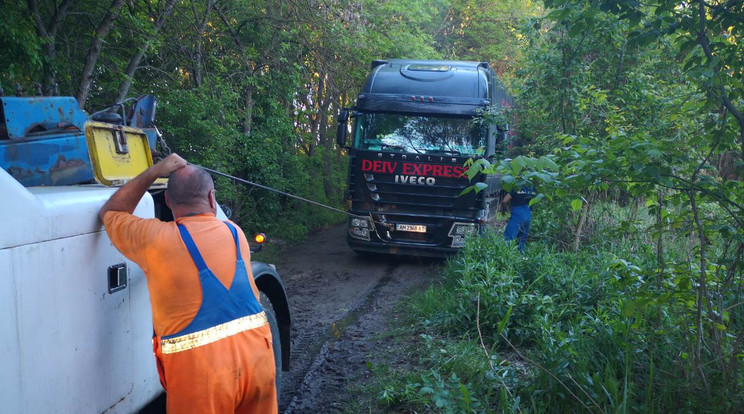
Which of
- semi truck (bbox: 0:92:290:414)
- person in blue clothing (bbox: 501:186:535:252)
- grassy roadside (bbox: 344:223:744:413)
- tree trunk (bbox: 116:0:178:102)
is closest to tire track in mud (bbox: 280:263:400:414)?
grassy roadside (bbox: 344:223:744:413)

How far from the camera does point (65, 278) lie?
88.4 inches

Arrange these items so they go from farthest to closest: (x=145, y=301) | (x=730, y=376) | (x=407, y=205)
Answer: (x=407, y=205) → (x=730, y=376) → (x=145, y=301)

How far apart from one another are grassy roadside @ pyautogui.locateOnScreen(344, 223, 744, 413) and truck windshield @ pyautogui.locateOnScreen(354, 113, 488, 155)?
3.43m

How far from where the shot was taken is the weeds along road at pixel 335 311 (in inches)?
198

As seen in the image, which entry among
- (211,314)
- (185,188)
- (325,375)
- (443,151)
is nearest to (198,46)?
(443,151)

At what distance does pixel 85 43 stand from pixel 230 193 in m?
3.22

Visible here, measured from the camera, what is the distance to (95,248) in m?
2.50

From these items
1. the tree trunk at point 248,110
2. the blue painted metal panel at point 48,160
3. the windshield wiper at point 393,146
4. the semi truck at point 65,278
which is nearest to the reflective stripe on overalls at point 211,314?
the semi truck at point 65,278

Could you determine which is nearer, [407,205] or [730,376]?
[730,376]

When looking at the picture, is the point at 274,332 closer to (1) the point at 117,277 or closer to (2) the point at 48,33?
(1) the point at 117,277

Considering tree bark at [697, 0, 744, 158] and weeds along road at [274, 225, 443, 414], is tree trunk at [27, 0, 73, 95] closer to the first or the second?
weeds along road at [274, 225, 443, 414]

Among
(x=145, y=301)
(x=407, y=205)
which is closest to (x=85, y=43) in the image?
(x=407, y=205)

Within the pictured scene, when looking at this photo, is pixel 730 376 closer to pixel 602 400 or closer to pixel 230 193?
pixel 602 400

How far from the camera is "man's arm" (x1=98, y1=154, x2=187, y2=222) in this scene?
8.46 feet
